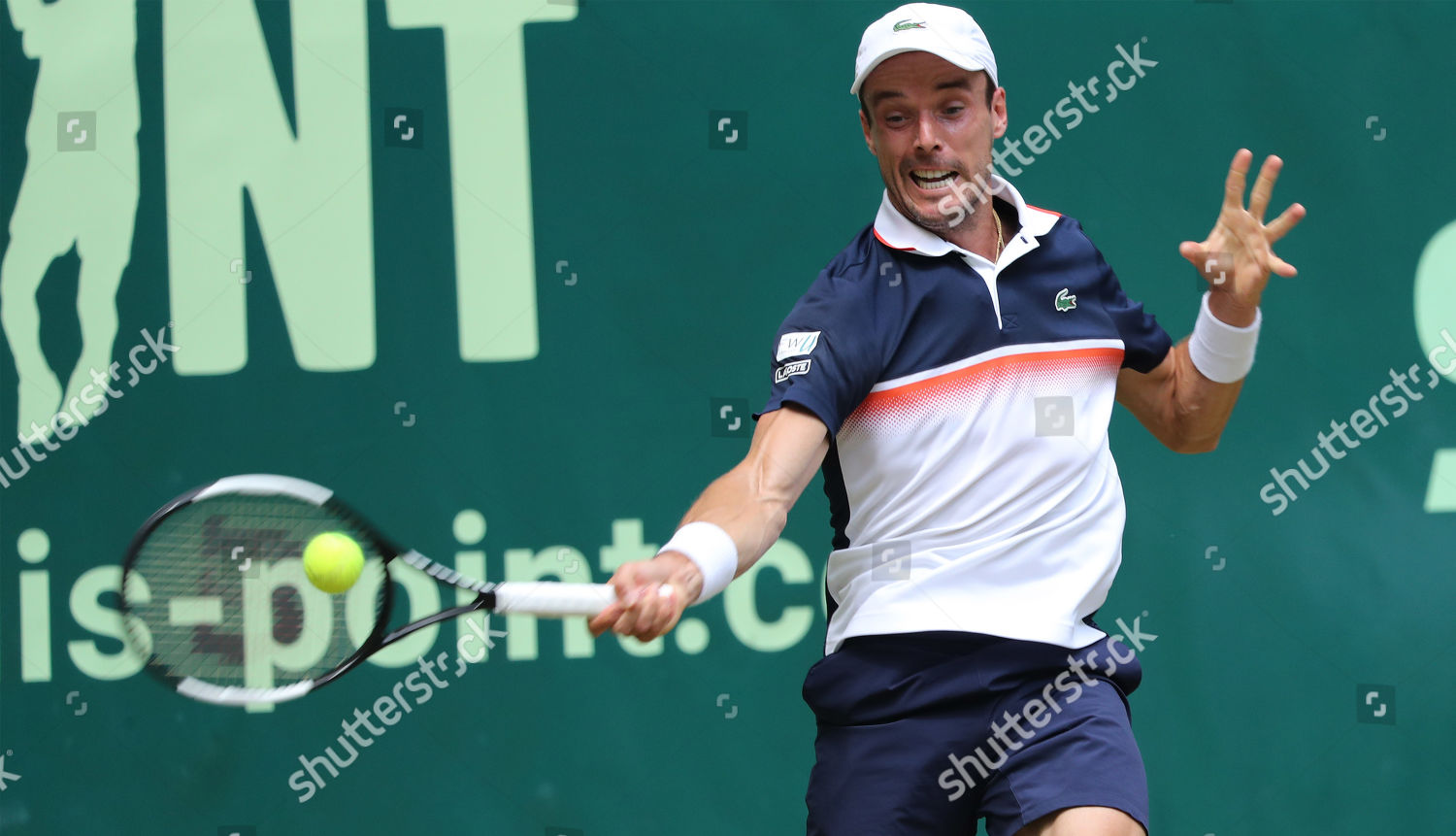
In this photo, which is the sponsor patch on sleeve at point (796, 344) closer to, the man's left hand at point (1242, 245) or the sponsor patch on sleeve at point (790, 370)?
the sponsor patch on sleeve at point (790, 370)

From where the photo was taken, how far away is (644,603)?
169 centimetres

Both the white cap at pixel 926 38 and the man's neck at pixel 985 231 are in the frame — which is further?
the man's neck at pixel 985 231

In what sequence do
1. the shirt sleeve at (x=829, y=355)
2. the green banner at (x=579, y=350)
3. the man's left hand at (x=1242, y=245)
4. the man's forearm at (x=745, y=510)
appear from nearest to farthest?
the man's forearm at (x=745, y=510) < the shirt sleeve at (x=829, y=355) < the man's left hand at (x=1242, y=245) < the green banner at (x=579, y=350)

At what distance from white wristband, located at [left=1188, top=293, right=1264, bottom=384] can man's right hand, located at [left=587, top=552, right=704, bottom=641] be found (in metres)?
1.06

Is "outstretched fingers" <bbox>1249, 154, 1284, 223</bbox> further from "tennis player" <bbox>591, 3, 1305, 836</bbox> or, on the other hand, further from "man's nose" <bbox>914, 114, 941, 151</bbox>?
"man's nose" <bbox>914, 114, 941, 151</bbox>

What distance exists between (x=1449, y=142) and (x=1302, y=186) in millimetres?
353

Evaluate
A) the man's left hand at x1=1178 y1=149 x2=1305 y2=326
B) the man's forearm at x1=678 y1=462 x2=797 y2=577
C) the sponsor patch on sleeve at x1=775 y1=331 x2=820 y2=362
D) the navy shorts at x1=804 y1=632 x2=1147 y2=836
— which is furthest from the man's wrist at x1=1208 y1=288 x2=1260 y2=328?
the man's forearm at x1=678 y1=462 x2=797 y2=577

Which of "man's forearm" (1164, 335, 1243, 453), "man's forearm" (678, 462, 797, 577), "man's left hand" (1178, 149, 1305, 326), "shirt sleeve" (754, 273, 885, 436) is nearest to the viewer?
"man's forearm" (678, 462, 797, 577)

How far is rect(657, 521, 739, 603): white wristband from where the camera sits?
1.77 metres

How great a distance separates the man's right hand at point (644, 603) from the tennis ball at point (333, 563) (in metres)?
0.44

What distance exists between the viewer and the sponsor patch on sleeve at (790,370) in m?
1.96

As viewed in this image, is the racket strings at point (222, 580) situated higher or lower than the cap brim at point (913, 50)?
lower

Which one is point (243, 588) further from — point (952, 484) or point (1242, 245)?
point (1242, 245)

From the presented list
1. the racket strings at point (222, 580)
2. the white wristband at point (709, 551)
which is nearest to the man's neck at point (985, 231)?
the white wristband at point (709, 551)
